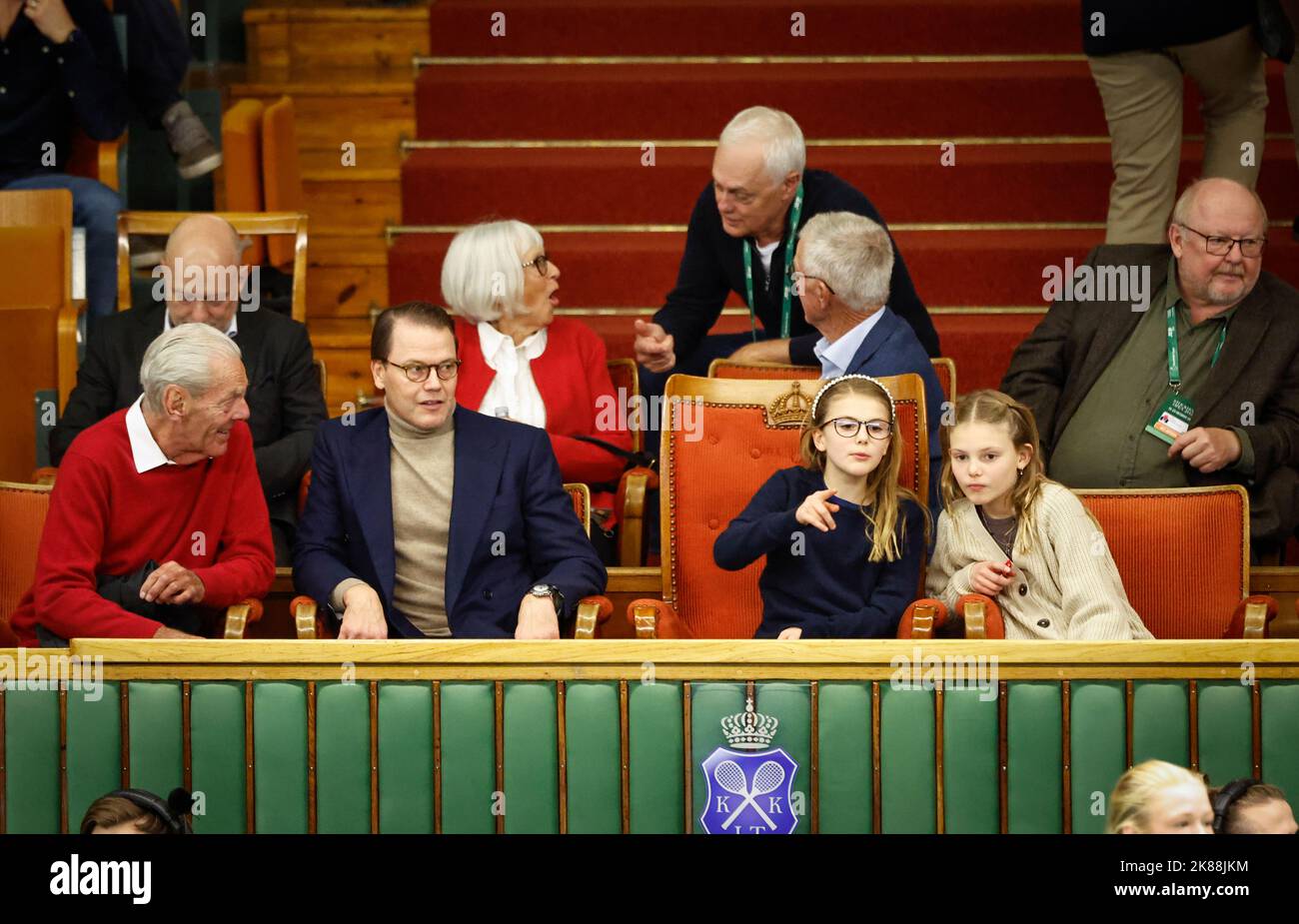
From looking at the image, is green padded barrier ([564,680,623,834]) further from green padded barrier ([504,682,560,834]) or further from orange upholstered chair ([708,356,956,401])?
orange upholstered chair ([708,356,956,401])

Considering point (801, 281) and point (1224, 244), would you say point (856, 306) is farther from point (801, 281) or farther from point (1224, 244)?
point (1224, 244)

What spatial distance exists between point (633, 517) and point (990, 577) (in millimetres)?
939

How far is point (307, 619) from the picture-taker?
10.4 feet

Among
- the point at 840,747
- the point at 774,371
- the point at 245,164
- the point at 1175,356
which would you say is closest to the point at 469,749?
the point at 840,747

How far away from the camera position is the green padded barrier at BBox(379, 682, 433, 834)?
2604 mm

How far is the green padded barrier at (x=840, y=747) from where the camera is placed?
8.46 feet

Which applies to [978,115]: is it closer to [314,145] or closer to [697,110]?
[697,110]

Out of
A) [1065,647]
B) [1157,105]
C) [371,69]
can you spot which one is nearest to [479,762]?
[1065,647]

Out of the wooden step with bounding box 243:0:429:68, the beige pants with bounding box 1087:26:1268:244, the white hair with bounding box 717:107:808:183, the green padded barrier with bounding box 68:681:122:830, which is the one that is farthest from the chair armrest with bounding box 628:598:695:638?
the wooden step with bounding box 243:0:429:68

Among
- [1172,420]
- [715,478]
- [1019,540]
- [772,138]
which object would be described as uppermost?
[772,138]

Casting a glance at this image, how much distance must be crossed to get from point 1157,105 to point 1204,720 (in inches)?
89.4

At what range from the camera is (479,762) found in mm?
2607
